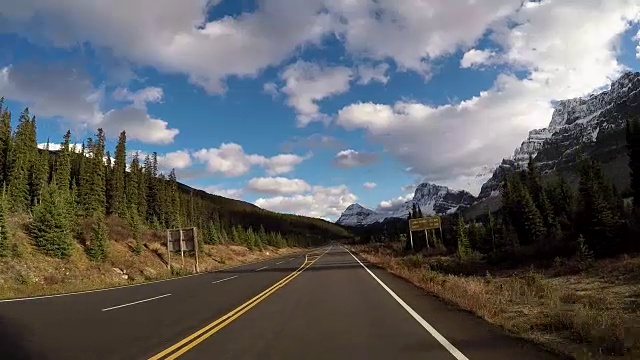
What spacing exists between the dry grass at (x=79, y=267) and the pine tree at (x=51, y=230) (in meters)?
0.75

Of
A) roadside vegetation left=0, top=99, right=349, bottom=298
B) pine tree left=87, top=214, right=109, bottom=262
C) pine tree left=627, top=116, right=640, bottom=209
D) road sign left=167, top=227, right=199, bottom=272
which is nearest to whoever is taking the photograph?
roadside vegetation left=0, top=99, right=349, bottom=298

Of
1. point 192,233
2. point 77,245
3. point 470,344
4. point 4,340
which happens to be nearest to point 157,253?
point 77,245

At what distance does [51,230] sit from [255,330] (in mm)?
37627

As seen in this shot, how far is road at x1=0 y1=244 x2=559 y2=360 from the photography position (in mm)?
7715

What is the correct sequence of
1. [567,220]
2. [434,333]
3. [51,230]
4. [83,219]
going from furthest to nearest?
1. [567,220]
2. [83,219]
3. [51,230]
4. [434,333]

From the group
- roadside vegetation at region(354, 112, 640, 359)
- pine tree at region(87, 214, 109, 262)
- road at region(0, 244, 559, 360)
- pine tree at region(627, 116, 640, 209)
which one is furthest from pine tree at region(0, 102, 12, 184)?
pine tree at region(627, 116, 640, 209)

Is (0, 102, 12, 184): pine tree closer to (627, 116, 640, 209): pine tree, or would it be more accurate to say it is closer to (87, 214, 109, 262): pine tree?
(87, 214, 109, 262): pine tree

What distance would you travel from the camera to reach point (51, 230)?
4106cm

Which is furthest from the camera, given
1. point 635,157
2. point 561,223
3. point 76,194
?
point 635,157

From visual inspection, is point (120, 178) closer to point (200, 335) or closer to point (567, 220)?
point (567, 220)

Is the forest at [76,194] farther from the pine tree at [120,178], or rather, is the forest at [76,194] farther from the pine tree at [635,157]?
the pine tree at [635,157]

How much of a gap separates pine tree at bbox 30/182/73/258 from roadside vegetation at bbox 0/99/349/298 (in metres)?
0.07

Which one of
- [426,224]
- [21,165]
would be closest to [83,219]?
[21,165]

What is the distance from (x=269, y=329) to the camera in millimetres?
10047
